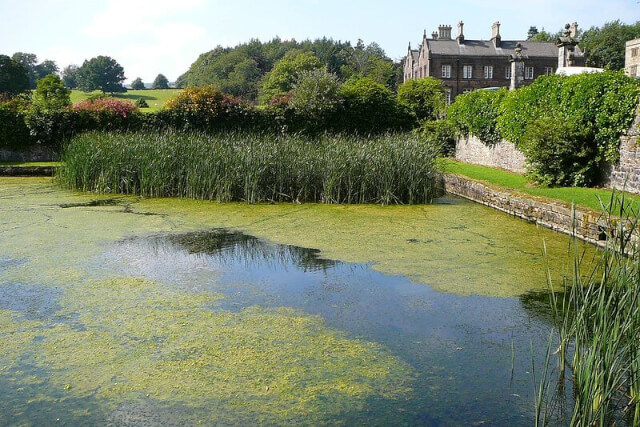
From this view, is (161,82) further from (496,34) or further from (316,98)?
(316,98)

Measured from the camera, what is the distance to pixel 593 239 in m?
6.32

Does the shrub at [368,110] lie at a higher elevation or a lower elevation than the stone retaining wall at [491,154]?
higher

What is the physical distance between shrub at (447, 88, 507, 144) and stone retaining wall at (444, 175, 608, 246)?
2600mm

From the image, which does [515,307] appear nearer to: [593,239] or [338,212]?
[593,239]

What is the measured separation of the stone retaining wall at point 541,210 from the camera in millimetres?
6320

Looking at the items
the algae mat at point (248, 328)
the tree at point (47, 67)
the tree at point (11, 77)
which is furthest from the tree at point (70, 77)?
the algae mat at point (248, 328)

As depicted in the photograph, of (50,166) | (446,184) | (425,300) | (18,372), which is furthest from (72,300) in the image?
(50,166)

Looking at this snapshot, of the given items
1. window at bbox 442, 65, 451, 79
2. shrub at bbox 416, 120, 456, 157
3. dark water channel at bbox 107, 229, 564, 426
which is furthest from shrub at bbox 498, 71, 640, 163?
window at bbox 442, 65, 451, 79

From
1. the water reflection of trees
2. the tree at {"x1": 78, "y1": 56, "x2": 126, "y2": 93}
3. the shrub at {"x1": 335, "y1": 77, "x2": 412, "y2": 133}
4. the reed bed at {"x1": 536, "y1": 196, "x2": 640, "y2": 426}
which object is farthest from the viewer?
the tree at {"x1": 78, "y1": 56, "x2": 126, "y2": 93}

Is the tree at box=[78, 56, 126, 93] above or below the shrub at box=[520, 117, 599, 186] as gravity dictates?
above

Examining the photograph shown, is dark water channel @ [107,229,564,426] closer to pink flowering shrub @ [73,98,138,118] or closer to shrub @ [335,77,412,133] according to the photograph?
pink flowering shrub @ [73,98,138,118]

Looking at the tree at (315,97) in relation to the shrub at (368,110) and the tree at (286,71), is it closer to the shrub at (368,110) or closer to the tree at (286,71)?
the shrub at (368,110)

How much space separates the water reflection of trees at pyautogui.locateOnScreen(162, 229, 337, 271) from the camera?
573 centimetres

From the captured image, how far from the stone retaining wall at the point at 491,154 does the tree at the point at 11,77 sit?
1264 inches
